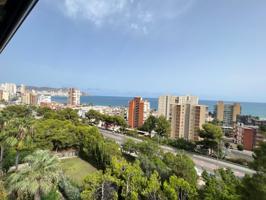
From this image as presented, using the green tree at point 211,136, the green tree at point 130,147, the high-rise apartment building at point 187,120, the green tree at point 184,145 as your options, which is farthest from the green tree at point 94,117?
the green tree at point 130,147

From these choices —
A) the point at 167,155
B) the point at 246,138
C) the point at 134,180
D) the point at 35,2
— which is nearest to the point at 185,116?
the point at 246,138

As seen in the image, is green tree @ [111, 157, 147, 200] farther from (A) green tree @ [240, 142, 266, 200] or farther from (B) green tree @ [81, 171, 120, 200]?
(A) green tree @ [240, 142, 266, 200]

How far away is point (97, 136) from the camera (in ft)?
47.8

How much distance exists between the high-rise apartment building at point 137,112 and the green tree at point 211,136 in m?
15.7

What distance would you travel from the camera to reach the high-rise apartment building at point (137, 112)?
110 feet

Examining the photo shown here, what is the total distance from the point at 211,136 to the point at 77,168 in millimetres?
10507

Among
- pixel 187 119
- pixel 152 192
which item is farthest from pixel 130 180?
pixel 187 119

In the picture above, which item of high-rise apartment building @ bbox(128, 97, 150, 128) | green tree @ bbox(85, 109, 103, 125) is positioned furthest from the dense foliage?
high-rise apartment building @ bbox(128, 97, 150, 128)

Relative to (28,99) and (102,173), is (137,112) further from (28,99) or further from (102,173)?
(28,99)

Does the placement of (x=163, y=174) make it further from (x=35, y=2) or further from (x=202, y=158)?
(x=35, y=2)

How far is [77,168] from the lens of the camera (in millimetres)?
12945

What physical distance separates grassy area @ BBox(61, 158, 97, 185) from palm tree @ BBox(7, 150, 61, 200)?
493 centimetres

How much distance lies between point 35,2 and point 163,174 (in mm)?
9767

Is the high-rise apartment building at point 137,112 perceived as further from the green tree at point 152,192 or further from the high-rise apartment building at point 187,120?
the green tree at point 152,192
